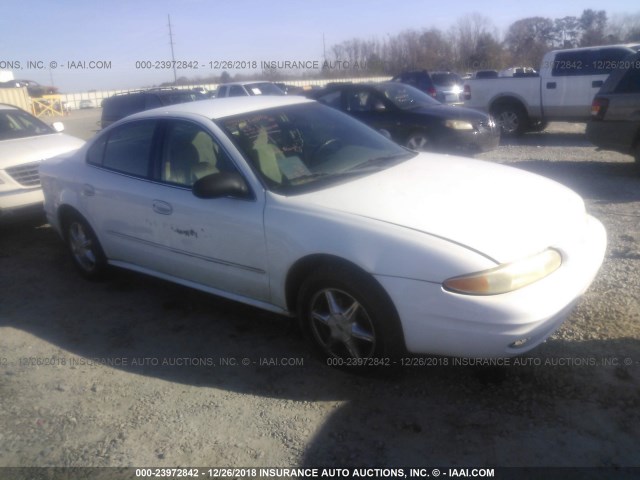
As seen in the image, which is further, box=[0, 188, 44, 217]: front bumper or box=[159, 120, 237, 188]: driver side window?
box=[0, 188, 44, 217]: front bumper

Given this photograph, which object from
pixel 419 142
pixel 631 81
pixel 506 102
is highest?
pixel 631 81

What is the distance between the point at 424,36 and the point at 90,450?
45.6 meters

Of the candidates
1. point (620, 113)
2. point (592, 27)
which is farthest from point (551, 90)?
point (592, 27)

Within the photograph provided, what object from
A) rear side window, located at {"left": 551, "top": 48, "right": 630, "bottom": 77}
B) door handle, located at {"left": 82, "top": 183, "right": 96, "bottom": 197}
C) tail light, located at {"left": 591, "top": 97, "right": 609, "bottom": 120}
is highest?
rear side window, located at {"left": 551, "top": 48, "right": 630, "bottom": 77}

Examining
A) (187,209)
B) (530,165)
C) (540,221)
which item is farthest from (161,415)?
(530,165)

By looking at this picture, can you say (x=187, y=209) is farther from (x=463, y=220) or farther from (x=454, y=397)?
(x=454, y=397)

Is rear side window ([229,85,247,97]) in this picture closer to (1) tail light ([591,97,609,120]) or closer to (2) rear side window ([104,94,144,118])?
(2) rear side window ([104,94,144,118])

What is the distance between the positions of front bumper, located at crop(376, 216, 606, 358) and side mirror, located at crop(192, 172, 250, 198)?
1.11 m

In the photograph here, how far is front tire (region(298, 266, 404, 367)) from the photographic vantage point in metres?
2.88

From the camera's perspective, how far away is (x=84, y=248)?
496 centimetres

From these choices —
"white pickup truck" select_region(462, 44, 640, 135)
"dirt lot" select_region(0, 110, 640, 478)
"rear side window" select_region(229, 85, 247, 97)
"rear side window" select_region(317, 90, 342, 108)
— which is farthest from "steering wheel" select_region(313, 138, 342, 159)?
"rear side window" select_region(229, 85, 247, 97)

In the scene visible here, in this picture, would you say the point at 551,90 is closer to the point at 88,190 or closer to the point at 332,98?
the point at 332,98

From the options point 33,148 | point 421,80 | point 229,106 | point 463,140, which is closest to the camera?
point 229,106

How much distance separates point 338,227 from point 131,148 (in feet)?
7.39
